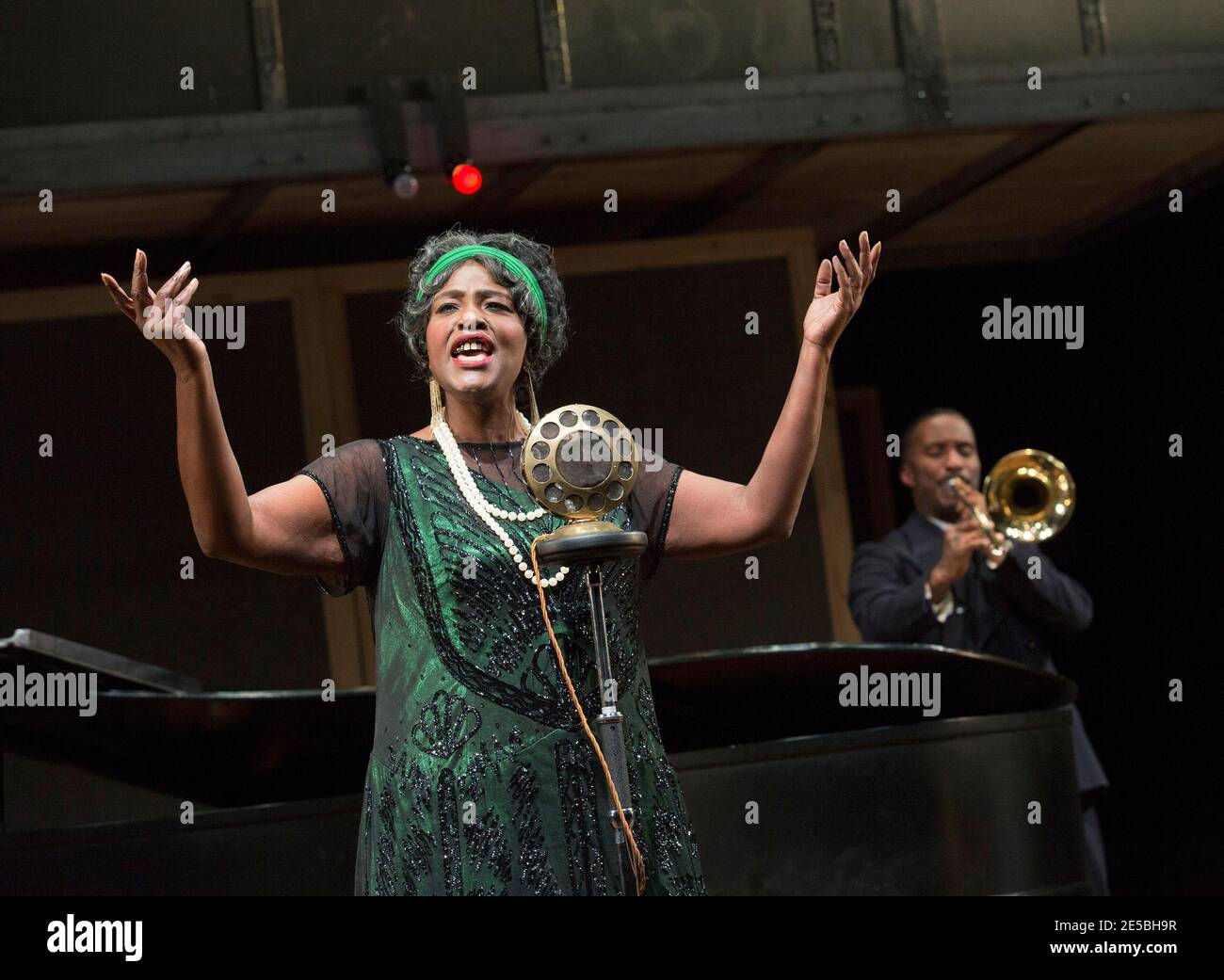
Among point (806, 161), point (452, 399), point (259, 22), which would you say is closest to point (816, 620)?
point (806, 161)

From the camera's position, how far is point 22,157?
5.00 meters

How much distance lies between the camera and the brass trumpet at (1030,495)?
574cm

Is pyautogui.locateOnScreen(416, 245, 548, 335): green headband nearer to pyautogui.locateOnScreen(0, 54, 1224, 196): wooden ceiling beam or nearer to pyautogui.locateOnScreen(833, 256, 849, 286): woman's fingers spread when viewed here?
pyautogui.locateOnScreen(833, 256, 849, 286): woman's fingers spread

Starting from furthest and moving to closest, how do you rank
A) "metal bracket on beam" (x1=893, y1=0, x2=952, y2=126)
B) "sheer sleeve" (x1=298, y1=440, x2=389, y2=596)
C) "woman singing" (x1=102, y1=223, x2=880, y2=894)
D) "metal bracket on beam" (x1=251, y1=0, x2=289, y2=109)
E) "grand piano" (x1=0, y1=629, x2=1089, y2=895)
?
1. "metal bracket on beam" (x1=893, y1=0, x2=952, y2=126)
2. "metal bracket on beam" (x1=251, y1=0, x2=289, y2=109)
3. "grand piano" (x1=0, y1=629, x2=1089, y2=895)
4. "sheer sleeve" (x1=298, y1=440, x2=389, y2=596)
5. "woman singing" (x1=102, y1=223, x2=880, y2=894)

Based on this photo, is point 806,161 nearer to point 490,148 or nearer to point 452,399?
point 490,148

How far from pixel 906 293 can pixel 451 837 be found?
5.50 m

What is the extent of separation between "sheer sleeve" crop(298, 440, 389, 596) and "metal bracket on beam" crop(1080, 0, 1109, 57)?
390 centimetres

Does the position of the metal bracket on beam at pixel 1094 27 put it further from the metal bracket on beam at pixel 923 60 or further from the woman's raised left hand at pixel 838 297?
the woman's raised left hand at pixel 838 297

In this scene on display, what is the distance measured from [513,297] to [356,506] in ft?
1.35

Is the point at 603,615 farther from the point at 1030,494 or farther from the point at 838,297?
the point at 1030,494

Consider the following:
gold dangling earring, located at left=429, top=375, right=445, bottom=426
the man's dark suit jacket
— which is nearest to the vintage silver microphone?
gold dangling earring, located at left=429, top=375, right=445, bottom=426

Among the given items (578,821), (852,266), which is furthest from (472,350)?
(578,821)

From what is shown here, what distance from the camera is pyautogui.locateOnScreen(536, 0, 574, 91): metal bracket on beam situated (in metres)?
5.39

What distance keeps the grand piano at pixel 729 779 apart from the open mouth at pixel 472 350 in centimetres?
128
